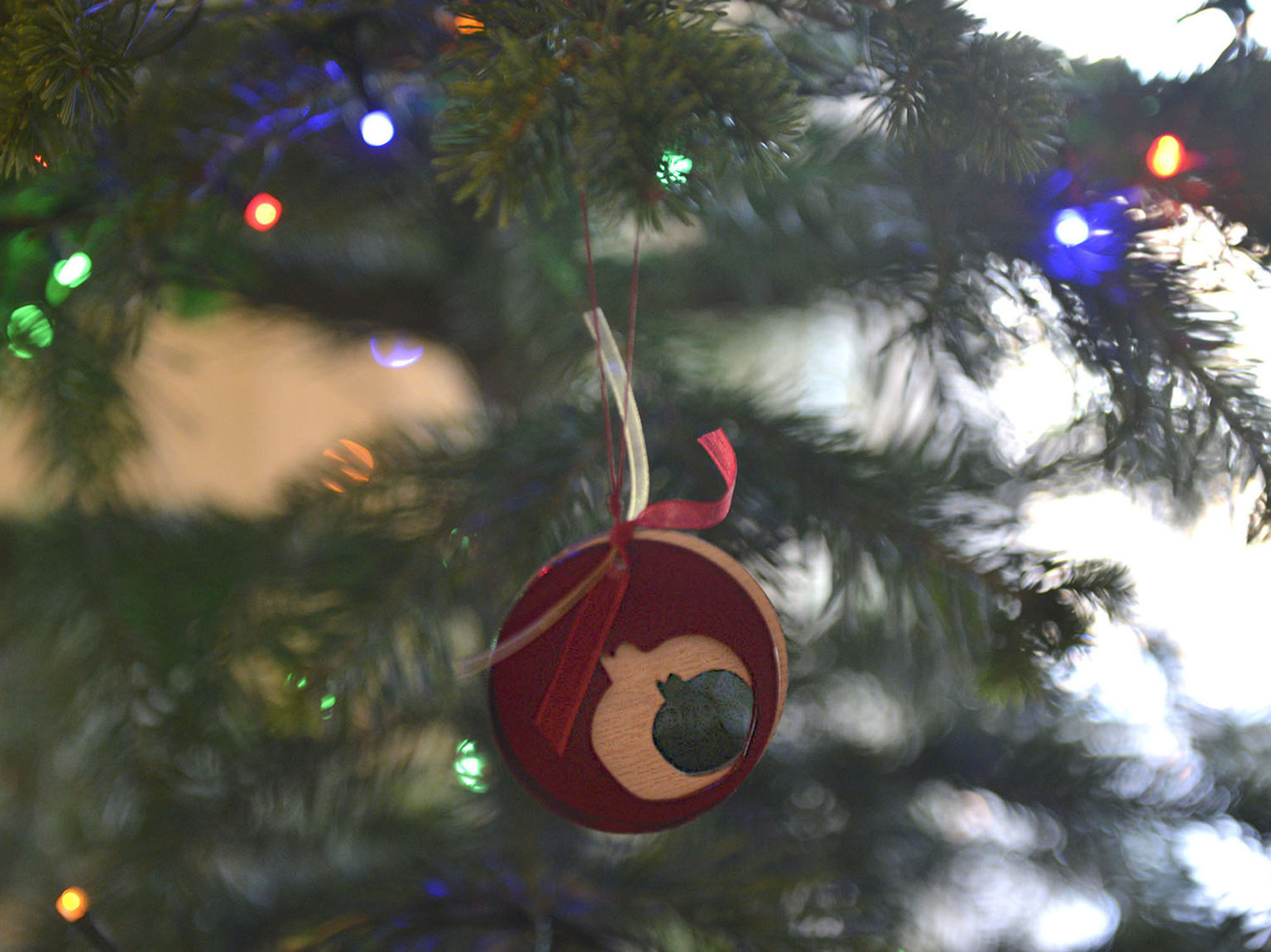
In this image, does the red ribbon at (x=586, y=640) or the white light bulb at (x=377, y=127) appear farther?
the white light bulb at (x=377, y=127)

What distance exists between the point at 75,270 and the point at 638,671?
0.33 meters

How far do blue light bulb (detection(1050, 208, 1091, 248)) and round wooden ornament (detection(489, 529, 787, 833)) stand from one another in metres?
0.22

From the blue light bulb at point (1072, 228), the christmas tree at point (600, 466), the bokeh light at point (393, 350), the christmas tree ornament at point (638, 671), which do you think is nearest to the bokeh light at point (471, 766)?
the christmas tree at point (600, 466)

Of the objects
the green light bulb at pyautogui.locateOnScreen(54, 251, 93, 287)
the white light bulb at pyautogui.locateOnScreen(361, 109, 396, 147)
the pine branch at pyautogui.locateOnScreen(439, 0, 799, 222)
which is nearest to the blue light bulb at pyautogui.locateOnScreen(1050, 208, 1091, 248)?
the pine branch at pyautogui.locateOnScreen(439, 0, 799, 222)

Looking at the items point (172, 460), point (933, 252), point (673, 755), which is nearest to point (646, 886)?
point (673, 755)

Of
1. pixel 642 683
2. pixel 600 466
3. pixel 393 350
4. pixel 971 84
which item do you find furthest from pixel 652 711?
pixel 393 350

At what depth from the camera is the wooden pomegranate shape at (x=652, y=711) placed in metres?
0.35

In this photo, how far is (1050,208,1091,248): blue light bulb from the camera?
0.43 meters

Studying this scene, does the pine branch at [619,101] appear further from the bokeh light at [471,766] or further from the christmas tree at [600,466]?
the bokeh light at [471,766]

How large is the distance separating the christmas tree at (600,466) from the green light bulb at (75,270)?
0.03ft

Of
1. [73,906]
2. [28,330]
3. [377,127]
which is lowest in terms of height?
[73,906]

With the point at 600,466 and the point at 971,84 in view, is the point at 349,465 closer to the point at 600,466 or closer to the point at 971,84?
the point at 600,466

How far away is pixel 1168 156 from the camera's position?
42 cm

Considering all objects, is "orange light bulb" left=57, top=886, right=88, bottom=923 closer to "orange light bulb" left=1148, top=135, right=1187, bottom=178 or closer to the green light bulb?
the green light bulb
